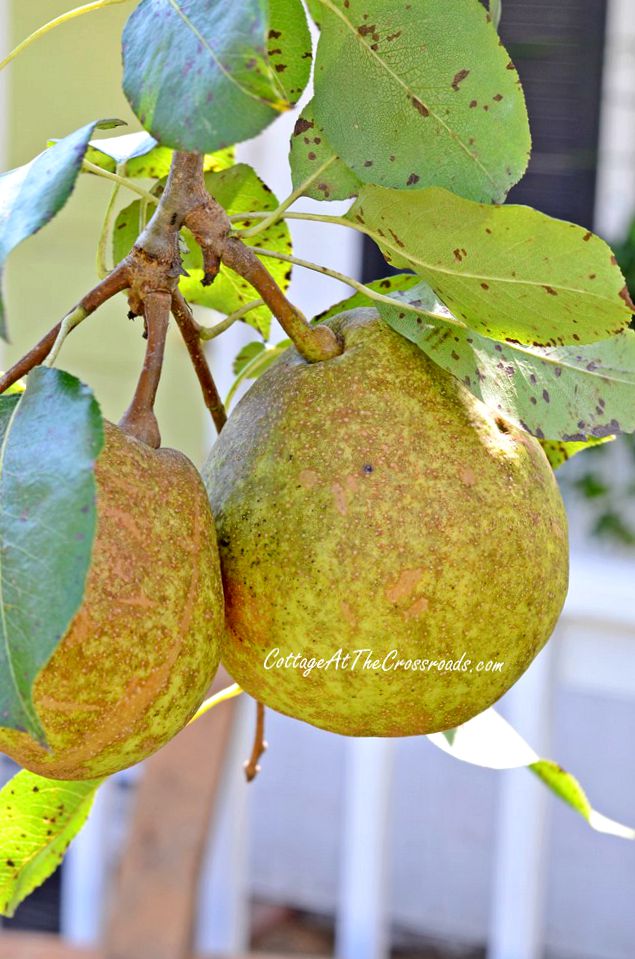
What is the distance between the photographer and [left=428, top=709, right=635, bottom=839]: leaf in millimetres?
545

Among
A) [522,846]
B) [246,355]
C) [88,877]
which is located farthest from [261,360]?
[88,877]

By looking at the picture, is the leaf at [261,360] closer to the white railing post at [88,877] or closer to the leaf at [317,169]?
the leaf at [317,169]

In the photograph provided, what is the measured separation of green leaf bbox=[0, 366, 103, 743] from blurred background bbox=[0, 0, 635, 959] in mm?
1447

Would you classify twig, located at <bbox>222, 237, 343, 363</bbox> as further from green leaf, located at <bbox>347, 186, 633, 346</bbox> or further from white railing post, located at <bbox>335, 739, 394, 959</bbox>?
white railing post, located at <bbox>335, 739, 394, 959</bbox>

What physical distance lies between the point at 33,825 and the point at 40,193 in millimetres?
330

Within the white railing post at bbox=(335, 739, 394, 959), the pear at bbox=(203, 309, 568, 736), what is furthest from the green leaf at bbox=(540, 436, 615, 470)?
the white railing post at bbox=(335, 739, 394, 959)

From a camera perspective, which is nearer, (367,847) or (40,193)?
(40,193)

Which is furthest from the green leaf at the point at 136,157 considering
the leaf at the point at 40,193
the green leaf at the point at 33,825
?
the green leaf at the point at 33,825

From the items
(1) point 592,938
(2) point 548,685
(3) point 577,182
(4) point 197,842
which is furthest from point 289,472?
(1) point 592,938

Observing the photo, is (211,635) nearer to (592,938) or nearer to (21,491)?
(21,491)

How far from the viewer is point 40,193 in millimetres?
323

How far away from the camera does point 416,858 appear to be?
2.61 metres

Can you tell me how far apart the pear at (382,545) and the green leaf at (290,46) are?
0.10 metres

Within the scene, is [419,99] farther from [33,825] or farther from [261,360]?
[33,825]
